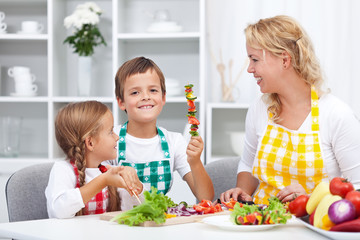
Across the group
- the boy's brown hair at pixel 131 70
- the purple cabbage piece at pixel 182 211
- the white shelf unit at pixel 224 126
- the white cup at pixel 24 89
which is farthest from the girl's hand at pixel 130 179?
the white cup at pixel 24 89

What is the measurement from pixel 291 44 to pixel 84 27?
193 cm

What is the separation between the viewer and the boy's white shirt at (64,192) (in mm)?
1601

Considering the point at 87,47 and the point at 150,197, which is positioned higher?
the point at 87,47

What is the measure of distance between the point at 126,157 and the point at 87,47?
65.4 inches

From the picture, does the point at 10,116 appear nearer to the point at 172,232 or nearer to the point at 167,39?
the point at 167,39

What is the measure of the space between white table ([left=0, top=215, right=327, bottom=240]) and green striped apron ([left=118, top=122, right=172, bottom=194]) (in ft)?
1.80

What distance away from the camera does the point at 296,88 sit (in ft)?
6.54

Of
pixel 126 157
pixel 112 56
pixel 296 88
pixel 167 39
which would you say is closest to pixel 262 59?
pixel 296 88

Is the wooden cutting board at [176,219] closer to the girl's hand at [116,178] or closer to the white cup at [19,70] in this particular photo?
the girl's hand at [116,178]

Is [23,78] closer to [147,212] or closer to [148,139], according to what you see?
[148,139]

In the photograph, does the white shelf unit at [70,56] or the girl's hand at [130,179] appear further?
the white shelf unit at [70,56]

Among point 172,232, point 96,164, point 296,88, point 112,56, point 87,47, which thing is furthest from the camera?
point 112,56

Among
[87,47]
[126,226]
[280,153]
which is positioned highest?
[87,47]

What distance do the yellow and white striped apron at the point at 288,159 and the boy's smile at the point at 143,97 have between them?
1.43 feet
